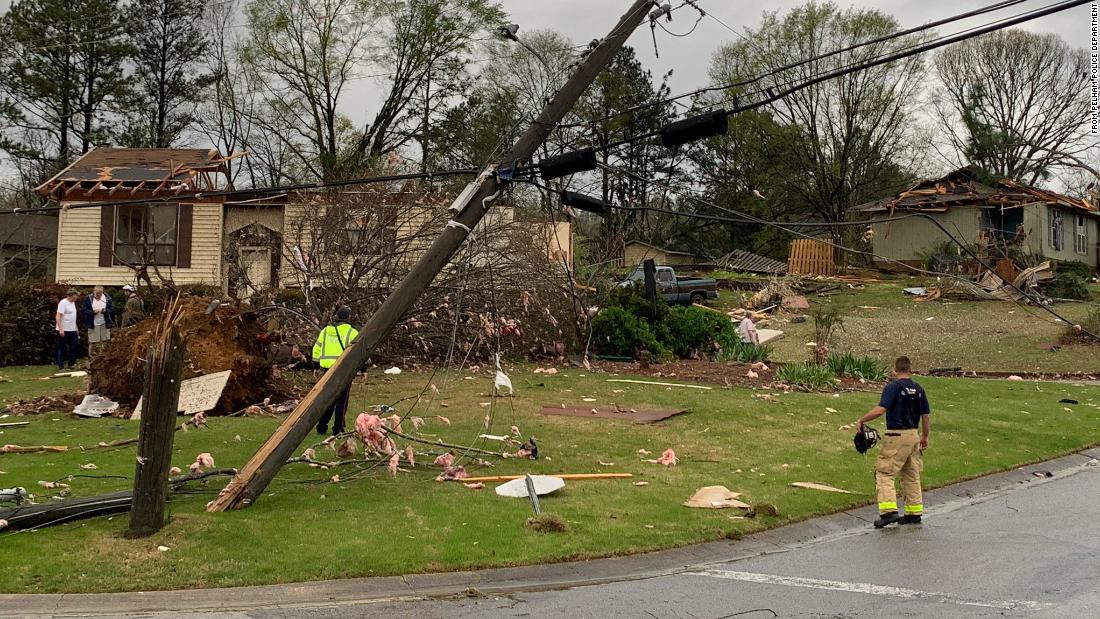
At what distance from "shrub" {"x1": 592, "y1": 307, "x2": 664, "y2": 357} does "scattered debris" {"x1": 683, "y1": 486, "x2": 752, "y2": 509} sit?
1188 cm

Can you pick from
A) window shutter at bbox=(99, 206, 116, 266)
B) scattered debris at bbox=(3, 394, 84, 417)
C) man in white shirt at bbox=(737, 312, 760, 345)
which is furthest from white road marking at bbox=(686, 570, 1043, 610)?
window shutter at bbox=(99, 206, 116, 266)

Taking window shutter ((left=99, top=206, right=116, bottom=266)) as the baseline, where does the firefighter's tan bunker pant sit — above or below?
below

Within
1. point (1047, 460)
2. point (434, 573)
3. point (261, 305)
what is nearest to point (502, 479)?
point (434, 573)

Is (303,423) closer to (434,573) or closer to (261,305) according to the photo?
(434,573)

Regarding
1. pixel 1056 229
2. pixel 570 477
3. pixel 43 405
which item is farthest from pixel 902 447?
pixel 1056 229

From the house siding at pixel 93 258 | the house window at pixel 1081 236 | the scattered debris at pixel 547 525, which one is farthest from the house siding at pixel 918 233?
the scattered debris at pixel 547 525

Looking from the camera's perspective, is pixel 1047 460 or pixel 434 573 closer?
pixel 434 573

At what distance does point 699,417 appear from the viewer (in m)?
14.7

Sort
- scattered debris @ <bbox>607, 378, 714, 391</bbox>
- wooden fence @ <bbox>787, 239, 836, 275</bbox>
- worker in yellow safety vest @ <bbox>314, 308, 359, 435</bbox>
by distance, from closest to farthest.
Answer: worker in yellow safety vest @ <bbox>314, 308, 359, 435</bbox>
scattered debris @ <bbox>607, 378, 714, 391</bbox>
wooden fence @ <bbox>787, 239, 836, 275</bbox>

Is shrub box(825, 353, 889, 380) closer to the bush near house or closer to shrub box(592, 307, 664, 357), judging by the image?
the bush near house

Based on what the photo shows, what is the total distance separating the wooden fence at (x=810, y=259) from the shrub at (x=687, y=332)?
21.2m

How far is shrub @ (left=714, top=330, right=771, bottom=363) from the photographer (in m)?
21.6

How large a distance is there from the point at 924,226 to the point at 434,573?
130ft

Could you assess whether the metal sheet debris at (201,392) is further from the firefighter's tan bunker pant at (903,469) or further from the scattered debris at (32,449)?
the firefighter's tan bunker pant at (903,469)
